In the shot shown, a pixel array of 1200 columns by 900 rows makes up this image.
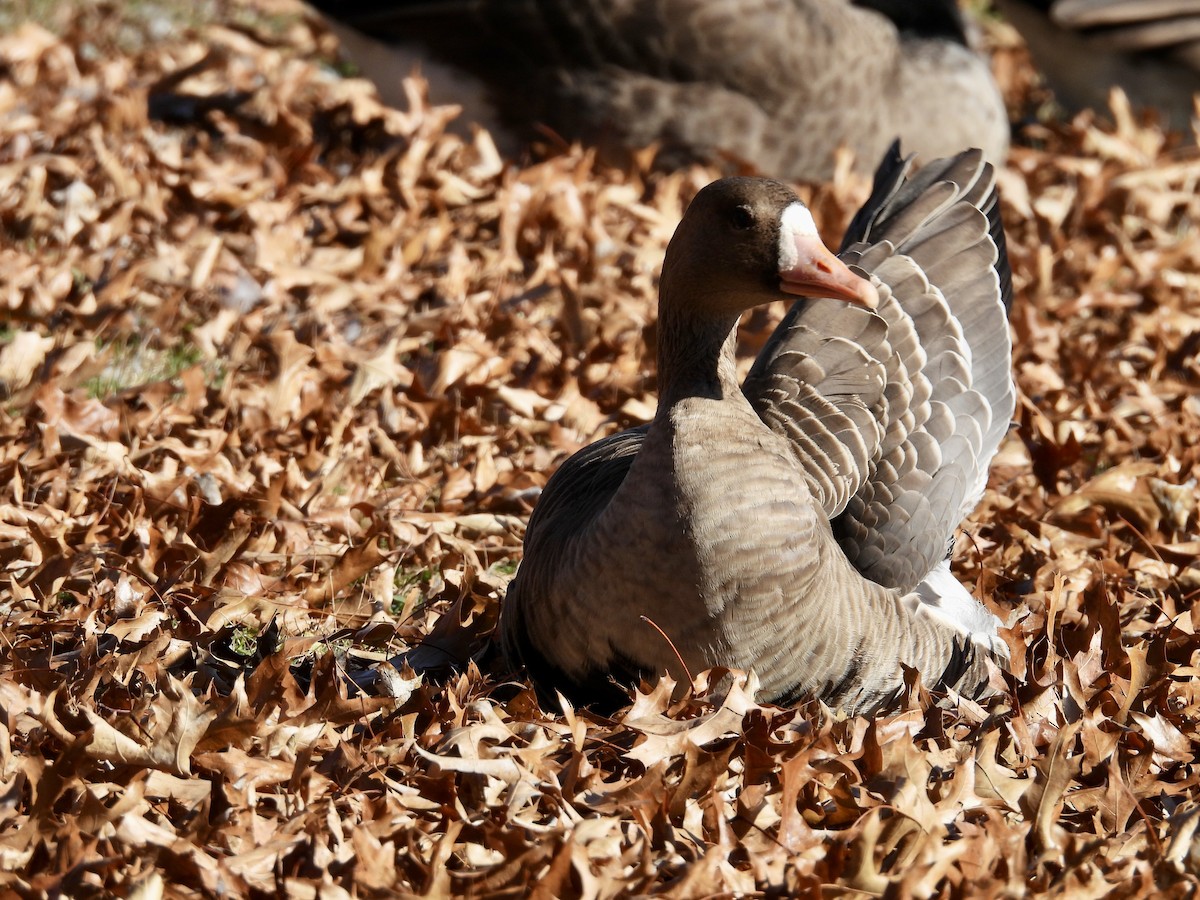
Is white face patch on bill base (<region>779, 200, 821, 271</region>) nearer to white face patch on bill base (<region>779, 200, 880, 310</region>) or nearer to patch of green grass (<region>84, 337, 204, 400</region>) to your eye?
white face patch on bill base (<region>779, 200, 880, 310</region>)

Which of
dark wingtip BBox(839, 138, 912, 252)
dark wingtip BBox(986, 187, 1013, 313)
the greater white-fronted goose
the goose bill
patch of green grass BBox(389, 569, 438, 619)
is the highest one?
the goose bill

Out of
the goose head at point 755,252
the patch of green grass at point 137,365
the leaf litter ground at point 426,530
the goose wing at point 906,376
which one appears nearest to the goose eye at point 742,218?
the goose head at point 755,252

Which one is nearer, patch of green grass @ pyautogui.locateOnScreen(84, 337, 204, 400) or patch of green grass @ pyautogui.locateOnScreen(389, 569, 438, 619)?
patch of green grass @ pyautogui.locateOnScreen(389, 569, 438, 619)

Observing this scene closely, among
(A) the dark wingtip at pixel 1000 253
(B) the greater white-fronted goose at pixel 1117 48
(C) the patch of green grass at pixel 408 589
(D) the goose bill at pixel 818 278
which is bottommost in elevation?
(B) the greater white-fronted goose at pixel 1117 48

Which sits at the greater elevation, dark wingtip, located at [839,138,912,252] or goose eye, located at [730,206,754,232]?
goose eye, located at [730,206,754,232]

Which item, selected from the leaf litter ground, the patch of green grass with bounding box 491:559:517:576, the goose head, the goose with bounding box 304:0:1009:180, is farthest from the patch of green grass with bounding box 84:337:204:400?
the goose with bounding box 304:0:1009:180

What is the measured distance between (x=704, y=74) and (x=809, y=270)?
168 inches

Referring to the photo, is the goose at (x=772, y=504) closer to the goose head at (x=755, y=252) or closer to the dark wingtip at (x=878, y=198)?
the goose head at (x=755, y=252)

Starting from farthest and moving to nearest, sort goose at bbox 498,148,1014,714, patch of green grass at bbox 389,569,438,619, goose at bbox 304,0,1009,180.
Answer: goose at bbox 304,0,1009,180 → patch of green grass at bbox 389,569,438,619 → goose at bbox 498,148,1014,714

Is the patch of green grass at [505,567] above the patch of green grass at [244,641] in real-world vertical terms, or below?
below

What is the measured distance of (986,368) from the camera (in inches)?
171

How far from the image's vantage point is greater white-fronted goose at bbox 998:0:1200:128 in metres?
8.21

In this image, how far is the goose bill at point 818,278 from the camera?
317 centimetres

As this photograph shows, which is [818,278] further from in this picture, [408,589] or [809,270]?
[408,589]
